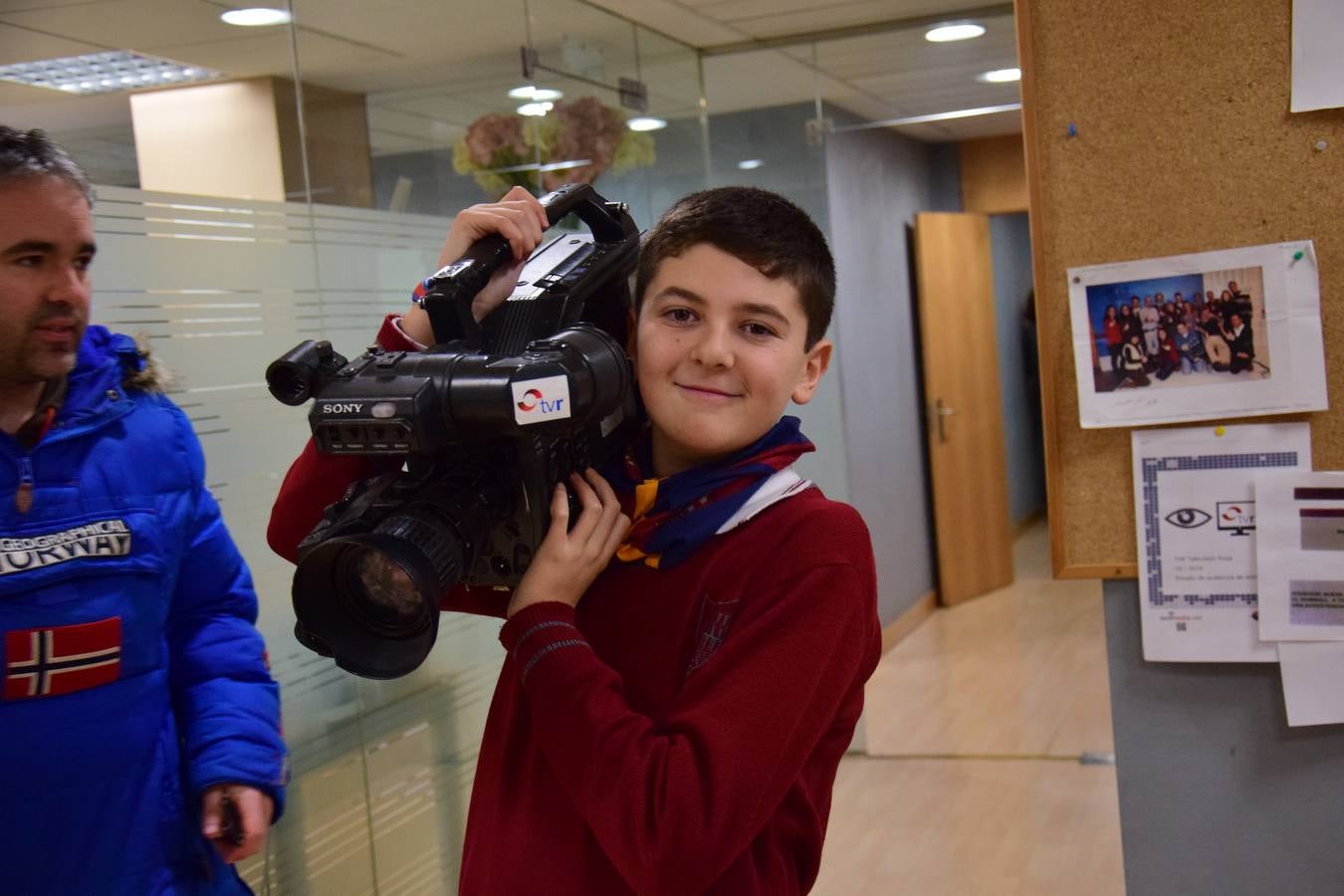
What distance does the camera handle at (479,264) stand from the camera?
0.94 m

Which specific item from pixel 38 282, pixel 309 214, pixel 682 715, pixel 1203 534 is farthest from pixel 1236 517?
pixel 309 214

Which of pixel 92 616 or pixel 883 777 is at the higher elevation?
pixel 92 616

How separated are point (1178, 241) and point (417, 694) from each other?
1765mm

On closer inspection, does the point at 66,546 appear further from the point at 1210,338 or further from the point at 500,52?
the point at 500,52

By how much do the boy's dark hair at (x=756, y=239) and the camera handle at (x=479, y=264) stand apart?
0.04 meters

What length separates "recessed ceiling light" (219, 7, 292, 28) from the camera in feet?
7.23

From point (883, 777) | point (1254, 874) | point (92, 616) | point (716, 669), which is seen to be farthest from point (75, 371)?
point (883, 777)

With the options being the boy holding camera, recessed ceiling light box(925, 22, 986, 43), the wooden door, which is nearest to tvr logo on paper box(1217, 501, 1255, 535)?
the boy holding camera

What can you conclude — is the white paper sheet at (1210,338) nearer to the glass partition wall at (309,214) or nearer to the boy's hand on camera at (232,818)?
the boy's hand on camera at (232,818)

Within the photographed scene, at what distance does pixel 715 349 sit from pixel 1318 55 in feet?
3.82

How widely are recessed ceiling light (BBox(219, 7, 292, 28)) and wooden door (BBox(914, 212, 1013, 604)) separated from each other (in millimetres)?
3959

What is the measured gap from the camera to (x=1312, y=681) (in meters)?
1.73

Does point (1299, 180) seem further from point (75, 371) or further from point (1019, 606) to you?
point (1019, 606)

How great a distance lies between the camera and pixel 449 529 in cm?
84
